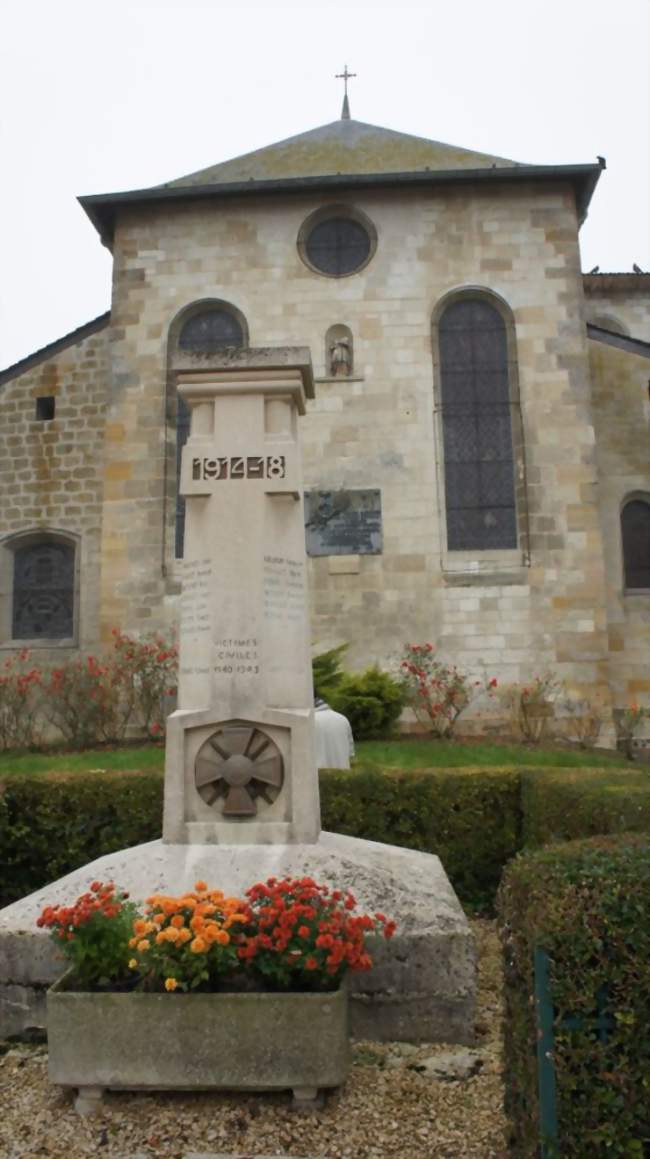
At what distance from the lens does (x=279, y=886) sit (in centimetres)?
423

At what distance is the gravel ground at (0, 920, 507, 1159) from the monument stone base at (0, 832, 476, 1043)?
1.05 ft

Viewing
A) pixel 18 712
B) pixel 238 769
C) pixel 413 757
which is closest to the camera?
pixel 238 769

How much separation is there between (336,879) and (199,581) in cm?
184

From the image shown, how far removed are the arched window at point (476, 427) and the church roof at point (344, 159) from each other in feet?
8.11

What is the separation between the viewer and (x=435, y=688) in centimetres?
1377

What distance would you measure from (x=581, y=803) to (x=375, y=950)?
2092 mm

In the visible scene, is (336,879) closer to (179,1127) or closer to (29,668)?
(179,1127)

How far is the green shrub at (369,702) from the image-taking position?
13.2 meters

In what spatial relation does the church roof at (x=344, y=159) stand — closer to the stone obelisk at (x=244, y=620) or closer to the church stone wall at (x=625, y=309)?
the church stone wall at (x=625, y=309)

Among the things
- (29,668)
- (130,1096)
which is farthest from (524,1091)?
(29,668)

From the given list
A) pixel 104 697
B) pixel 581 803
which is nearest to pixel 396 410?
Answer: pixel 104 697

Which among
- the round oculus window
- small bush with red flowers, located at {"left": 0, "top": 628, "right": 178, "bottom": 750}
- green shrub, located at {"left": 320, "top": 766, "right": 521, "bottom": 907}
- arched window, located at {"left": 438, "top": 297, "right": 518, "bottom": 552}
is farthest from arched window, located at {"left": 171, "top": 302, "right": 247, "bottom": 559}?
green shrub, located at {"left": 320, "top": 766, "right": 521, "bottom": 907}

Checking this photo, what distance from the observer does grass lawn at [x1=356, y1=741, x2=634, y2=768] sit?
11414mm

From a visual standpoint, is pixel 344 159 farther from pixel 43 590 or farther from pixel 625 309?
pixel 625 309
